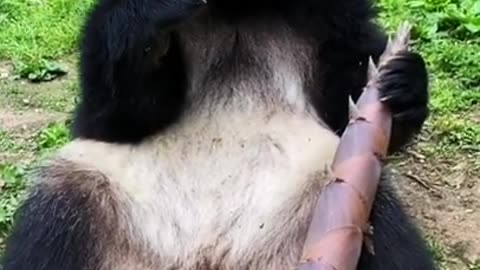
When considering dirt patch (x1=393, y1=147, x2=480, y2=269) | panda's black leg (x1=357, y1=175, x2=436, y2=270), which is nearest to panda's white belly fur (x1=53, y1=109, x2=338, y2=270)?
panda's black leg (x1=357, y1=175, x2=436, y2=270)

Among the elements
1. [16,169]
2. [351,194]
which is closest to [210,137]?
[351,194]

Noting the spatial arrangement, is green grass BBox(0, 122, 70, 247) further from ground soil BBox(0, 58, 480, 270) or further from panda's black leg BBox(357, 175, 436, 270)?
panda's black leg BBox(357, 175, 436, 270)

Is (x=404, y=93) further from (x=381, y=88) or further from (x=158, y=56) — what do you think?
(x=158, y=56)

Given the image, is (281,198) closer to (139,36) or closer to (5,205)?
(139,36)

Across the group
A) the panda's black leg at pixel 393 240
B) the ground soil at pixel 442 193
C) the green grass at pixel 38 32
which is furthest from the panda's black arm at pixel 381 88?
the green grass at pixel 38 32

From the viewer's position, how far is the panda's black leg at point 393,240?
353 centimetres

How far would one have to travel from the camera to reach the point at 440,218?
185 inches

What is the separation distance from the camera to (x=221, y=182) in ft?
12.2

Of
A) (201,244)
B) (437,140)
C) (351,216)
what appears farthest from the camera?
(437,140)

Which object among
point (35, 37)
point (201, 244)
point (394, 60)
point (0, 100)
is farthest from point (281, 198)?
point (35, 37)

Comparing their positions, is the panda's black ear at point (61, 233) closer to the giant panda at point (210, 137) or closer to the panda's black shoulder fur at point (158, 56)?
the giant panda at point (210, 137)

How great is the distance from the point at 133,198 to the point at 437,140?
1.82m

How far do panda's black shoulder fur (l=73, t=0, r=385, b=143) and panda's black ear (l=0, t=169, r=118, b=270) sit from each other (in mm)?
248

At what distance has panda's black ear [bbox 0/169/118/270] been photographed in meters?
3.61
